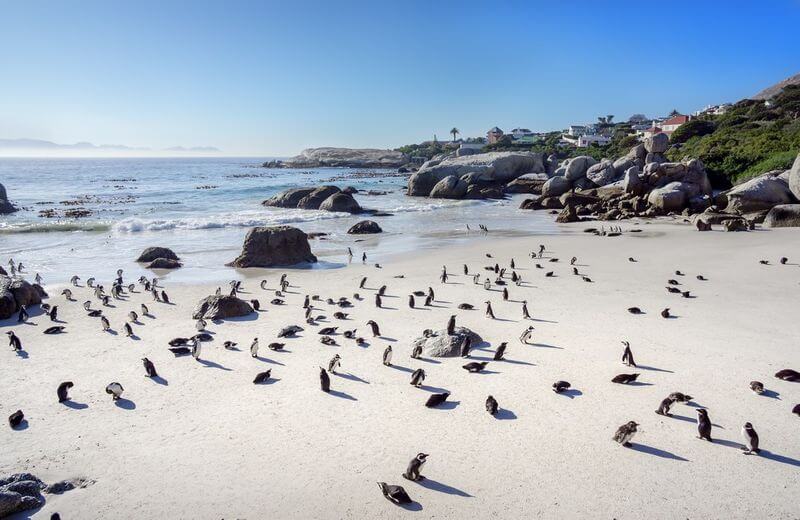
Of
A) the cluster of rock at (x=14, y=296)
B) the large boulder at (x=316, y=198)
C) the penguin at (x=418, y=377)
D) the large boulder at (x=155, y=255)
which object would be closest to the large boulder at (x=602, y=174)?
the large boulder at (x=316, y=198)

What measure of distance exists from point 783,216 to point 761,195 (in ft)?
11.5

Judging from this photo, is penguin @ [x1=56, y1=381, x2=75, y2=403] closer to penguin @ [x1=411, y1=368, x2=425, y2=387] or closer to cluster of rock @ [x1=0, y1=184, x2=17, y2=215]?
penguin @ [x1=411, y1=368, x2=425, y2=387]

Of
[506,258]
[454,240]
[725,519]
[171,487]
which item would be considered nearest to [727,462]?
[725,519]

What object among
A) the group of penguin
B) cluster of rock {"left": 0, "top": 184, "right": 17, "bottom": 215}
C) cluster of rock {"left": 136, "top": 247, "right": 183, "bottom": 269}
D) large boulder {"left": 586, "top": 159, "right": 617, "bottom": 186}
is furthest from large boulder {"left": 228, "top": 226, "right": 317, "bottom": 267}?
cluster of rock {"left": 0, "top": 184, "right": 17, "bottom": 215}

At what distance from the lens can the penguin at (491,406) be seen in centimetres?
816

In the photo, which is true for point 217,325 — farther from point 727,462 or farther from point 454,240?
point 454,240

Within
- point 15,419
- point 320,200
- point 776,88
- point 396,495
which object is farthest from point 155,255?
point 776,88

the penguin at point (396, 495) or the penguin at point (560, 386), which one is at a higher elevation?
the penguin at point (560, 386)

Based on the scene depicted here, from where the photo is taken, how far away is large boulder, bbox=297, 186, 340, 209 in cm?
4388

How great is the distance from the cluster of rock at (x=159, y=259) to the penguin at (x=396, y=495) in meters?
17.9

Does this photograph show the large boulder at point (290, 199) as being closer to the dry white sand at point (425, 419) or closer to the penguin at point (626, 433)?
the dry white sand at point (425, 419)

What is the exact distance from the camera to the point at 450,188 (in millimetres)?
53531

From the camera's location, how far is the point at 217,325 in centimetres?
1326

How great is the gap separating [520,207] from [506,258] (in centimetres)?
2237
